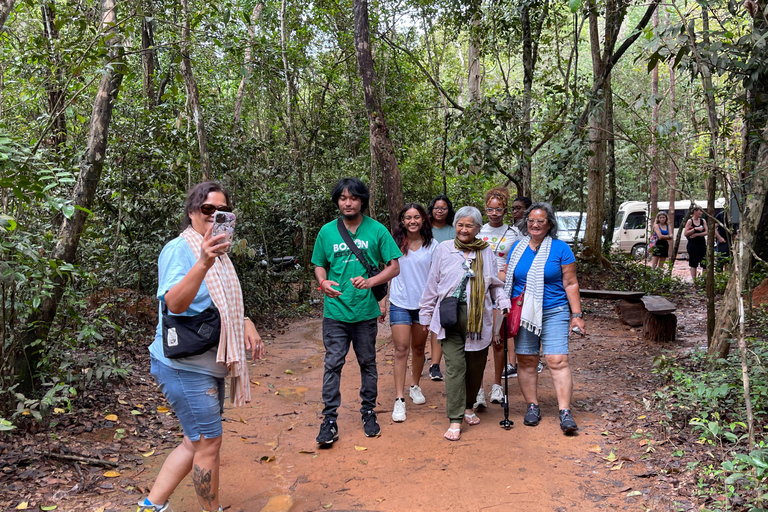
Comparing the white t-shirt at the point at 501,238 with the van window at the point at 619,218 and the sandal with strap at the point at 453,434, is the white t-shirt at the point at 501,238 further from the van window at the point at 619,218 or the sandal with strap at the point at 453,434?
the van window at the point at 619,218

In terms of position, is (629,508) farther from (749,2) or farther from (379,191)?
(379,191)

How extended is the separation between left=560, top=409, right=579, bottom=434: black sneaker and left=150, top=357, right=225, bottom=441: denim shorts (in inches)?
111

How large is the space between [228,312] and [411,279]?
259 cm

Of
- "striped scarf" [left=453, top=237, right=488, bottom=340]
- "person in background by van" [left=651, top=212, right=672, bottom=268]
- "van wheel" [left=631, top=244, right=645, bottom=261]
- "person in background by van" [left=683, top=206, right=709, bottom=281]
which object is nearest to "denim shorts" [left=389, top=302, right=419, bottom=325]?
"striped scarf" [left=453, top=237, right=488, bottom=340]

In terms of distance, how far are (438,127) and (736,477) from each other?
48.9ft

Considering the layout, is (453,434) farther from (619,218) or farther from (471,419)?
(619,218)

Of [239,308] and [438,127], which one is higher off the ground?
[438,127]

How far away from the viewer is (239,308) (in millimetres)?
3000

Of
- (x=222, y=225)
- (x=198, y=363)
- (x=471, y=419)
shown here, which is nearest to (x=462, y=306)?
(x=471, y=419)

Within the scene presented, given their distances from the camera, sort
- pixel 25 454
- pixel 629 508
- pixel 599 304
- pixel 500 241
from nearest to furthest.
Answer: pixel 629 508
pixel 25 454
pixel 500 241
pixel 599 304

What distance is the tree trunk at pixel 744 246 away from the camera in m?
4.55

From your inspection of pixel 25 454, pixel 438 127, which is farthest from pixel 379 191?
pixel 25 454

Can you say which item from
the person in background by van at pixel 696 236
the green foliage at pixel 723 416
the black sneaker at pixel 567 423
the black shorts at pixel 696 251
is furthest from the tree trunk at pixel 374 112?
the black shorts at pixel 696 251

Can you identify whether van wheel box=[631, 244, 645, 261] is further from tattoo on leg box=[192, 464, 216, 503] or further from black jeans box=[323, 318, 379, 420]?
tattoo on leg box=[192, 464, 216, 503]
